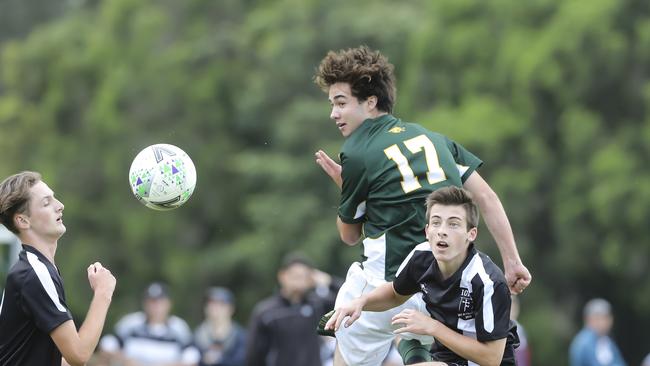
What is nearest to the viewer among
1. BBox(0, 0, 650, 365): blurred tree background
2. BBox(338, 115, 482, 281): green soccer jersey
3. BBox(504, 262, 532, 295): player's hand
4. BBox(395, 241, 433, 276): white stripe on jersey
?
BBox(395, 241, 433, 276): white stripe on jersey

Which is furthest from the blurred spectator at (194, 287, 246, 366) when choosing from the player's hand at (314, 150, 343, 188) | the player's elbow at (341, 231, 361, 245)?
the player's hand at (314, 150, 343, 188)

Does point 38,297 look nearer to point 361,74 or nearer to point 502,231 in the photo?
point 361,74

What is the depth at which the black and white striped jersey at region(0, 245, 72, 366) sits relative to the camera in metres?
6.49

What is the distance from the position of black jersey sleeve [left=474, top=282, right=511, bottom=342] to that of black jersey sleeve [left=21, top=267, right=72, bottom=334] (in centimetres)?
222

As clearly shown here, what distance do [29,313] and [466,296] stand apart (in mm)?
2357

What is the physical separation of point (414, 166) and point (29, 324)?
244 centimetres

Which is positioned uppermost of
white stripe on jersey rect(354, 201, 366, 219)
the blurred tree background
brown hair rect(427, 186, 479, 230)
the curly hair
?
the blurred tree background

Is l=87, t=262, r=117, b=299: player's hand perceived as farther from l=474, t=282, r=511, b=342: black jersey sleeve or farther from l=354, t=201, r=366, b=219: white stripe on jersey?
l=474, t=282, r=511, b=342: black jersey sleeve

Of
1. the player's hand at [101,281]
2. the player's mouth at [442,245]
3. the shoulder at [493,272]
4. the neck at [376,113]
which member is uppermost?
the neck at [376,113]

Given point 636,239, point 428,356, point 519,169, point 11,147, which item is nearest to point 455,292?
point 428,356

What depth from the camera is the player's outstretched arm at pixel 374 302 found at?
23.0ft

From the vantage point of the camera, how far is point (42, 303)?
6488mm

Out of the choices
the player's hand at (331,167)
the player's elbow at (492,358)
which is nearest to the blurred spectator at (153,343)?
the player's hand at (331,167)

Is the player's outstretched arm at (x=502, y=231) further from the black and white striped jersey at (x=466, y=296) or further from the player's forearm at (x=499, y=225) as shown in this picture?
the black and white striped jersey at (x=466, y=296)
